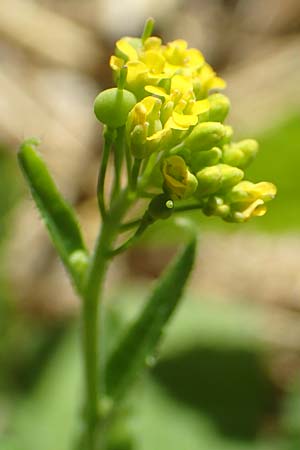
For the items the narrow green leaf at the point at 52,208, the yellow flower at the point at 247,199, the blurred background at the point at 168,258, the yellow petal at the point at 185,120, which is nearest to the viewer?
the yellow petal at the point at 185,120

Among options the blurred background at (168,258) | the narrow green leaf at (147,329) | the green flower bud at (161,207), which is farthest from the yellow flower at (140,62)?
the blurred background at (168,258)

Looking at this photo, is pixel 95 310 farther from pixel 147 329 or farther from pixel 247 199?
pixel 247 199

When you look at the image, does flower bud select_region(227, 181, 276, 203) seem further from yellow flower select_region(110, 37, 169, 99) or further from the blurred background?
the blurred background

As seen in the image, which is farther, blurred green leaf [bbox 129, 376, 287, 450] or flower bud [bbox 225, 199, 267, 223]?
blurred green leaf [bbox 129, 376, 287, 450]

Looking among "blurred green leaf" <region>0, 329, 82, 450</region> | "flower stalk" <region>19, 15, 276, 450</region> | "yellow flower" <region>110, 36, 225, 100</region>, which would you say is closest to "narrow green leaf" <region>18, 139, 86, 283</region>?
"flower stalk" <region>19, 15, 276, 450</region>

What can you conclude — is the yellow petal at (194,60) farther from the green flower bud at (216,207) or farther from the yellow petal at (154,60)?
the green flower bud at (216,207)
